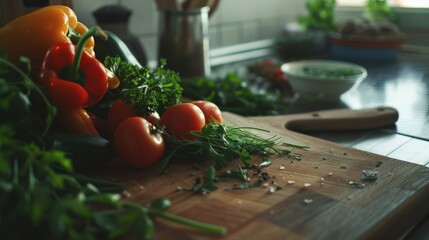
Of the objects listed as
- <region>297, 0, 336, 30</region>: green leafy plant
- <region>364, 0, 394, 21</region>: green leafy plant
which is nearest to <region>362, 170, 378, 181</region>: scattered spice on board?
<region>297, 0, 336, 30</region>: green leafy plant

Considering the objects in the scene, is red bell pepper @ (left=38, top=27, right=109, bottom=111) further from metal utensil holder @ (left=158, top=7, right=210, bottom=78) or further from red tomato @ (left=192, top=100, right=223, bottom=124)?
metal utensil holder @ (left=158, top=7, right=210, bottom=78)

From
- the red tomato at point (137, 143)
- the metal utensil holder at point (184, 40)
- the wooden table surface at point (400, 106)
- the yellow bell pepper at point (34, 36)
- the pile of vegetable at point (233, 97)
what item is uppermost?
the yellow bell pepper at point (34, 36)

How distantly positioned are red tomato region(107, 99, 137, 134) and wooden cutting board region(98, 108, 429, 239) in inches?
3.5

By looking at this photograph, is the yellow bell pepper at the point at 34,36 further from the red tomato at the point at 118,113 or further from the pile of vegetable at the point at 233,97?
the pile of vegetable at the point at 233,97

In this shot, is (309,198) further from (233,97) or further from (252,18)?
(252,18)

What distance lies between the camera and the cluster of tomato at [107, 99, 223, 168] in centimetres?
75

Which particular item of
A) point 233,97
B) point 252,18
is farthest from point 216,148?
point 252,18

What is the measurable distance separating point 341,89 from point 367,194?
0.64 m

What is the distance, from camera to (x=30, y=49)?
30.7 inches

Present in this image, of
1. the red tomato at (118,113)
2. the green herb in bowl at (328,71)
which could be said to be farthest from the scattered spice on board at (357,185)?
the green herb in bowl at (328,71)

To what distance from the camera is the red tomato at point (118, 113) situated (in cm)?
81

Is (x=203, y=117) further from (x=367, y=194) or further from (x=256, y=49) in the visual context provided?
(x=256, y=49)

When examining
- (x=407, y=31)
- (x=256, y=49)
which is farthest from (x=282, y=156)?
(x=407, y=31)

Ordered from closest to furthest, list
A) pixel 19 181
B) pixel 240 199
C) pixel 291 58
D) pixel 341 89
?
pixel 19 181
pixel 240 199
pixel 341 89
pixel 291 58
